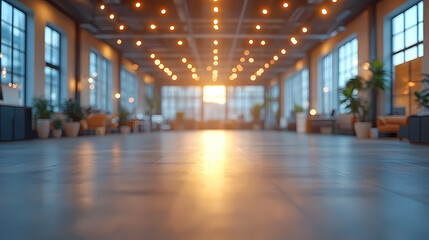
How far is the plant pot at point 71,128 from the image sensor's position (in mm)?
12625

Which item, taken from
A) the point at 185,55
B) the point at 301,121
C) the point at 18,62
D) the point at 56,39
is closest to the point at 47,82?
the point at 56,39

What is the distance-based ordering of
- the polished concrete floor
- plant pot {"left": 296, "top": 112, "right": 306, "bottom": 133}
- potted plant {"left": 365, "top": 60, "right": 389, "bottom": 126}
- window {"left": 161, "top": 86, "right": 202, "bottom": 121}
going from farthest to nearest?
window {"left": 161, "top": 86, "right": 202, "bottom": 121}
plant pot {"left": 296, "top": 112, "right": 306, "bottom": 133}
potted plant {"left": 365, "top": 60, "right": 389, "bottom": 126}
the polished concrete floor

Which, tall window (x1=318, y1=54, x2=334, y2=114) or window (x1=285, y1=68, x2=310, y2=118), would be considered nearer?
tall window (x1=318, y1=54, x2=334, y2=114)

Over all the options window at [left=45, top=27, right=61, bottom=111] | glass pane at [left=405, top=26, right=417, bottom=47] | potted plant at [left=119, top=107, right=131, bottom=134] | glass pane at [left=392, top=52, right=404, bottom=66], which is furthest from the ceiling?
potted plant at [left=119, top=107, right=131, bottom=134]

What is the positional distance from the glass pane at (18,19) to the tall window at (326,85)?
11.6 m

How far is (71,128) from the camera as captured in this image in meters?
12.7

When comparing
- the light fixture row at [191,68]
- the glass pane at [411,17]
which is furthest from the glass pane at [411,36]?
the light fixture row at [191,68]

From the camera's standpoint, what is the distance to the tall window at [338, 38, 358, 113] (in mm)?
13695

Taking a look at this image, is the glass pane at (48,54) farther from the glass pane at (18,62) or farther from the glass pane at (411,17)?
the glass pane at (411,17)

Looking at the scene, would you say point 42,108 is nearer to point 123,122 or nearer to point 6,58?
point 6,58

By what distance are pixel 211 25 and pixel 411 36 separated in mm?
6268

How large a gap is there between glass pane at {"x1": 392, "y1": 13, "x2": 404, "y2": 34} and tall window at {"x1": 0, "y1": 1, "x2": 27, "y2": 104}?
426 inches

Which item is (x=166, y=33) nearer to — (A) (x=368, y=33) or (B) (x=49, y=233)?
(A) (x=368, y=33)

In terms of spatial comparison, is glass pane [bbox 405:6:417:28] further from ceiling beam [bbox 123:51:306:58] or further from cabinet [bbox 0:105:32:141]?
cabinet [bbox 0:105:32:141]
